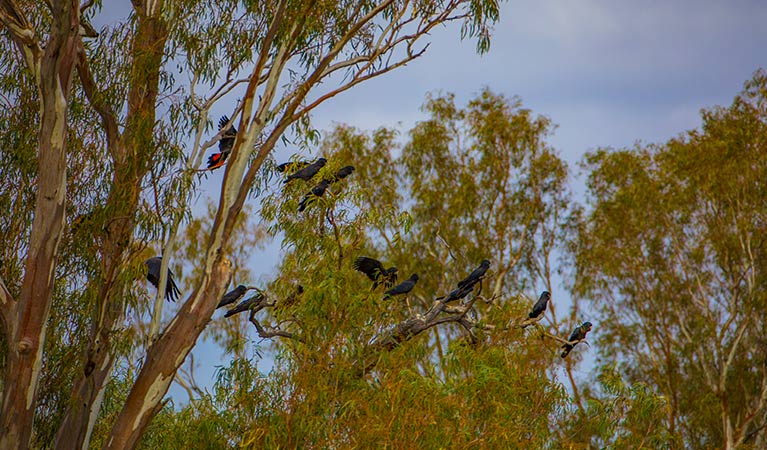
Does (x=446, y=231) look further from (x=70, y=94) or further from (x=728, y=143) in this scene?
(x=70, y=94)

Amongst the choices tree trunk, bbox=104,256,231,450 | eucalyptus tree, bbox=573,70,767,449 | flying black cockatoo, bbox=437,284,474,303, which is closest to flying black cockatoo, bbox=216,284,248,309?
tree trunk, bbox=104,256,231,450

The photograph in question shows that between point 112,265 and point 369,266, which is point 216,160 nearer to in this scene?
point 112,265

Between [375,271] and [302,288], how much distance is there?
2.11 ft

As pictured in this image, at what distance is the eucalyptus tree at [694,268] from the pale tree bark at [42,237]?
10.2m

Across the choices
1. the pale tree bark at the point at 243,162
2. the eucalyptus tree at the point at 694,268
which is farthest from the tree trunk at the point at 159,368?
the eucalyptus tree at the point at 694,268

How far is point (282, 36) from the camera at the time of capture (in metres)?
8.20

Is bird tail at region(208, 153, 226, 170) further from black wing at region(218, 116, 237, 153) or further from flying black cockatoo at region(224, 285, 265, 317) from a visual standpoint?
flying black cockatoo at region(224, 285, 265, 317)

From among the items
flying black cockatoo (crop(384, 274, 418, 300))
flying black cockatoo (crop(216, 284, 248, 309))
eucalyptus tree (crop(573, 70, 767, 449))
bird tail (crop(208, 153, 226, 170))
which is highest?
eucalyptus tree (crop(573, 70, 767, 449))

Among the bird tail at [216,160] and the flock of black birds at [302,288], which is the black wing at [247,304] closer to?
the flock of black birds at [302,288]

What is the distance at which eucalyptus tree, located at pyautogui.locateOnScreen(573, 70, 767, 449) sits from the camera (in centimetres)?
1476

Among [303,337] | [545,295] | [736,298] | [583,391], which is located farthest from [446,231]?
[303,337]

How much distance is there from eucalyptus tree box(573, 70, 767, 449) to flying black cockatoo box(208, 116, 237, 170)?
8.72m

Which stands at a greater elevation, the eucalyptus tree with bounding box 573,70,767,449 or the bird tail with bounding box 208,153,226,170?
the eucalyptus tree with bounding box 573,70,767,449

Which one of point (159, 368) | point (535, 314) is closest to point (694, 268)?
point (535, 314)
